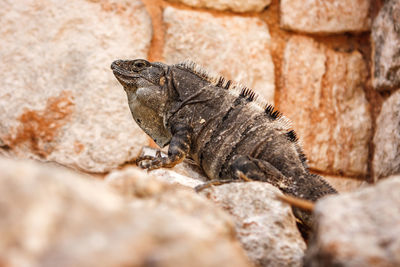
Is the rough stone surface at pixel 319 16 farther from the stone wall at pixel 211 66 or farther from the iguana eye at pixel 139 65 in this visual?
the iguana eye at pixel 139 65

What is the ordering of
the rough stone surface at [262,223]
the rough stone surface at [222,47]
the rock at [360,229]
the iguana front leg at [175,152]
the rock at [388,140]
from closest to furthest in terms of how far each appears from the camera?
the rock at [360,229]
the rough stone surface at [262,223]
the iguana front leg at [175,152]
the rock at [388,140]
the rough stone surface at [222,47]

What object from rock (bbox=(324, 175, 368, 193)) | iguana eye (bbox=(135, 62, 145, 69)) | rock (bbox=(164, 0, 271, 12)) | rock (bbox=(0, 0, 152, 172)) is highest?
rock (bbox=(164, 0, 271, 12))

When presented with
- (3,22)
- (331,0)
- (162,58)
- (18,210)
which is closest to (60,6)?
(3,22)

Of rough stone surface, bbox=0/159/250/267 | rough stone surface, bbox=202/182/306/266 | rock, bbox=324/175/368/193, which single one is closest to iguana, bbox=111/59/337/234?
rough stone surface, bbox=202/182/306/266

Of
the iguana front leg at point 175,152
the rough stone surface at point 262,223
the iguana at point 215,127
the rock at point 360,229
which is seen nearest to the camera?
the rock at point 360,229

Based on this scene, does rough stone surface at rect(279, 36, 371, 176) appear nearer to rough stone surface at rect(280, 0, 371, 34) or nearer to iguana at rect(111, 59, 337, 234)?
rough stone surface at rect(280, 0, 371, 34)

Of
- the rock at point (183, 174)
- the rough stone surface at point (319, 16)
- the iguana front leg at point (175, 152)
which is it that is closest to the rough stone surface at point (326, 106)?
the rough stone surface at point (319, 16)
